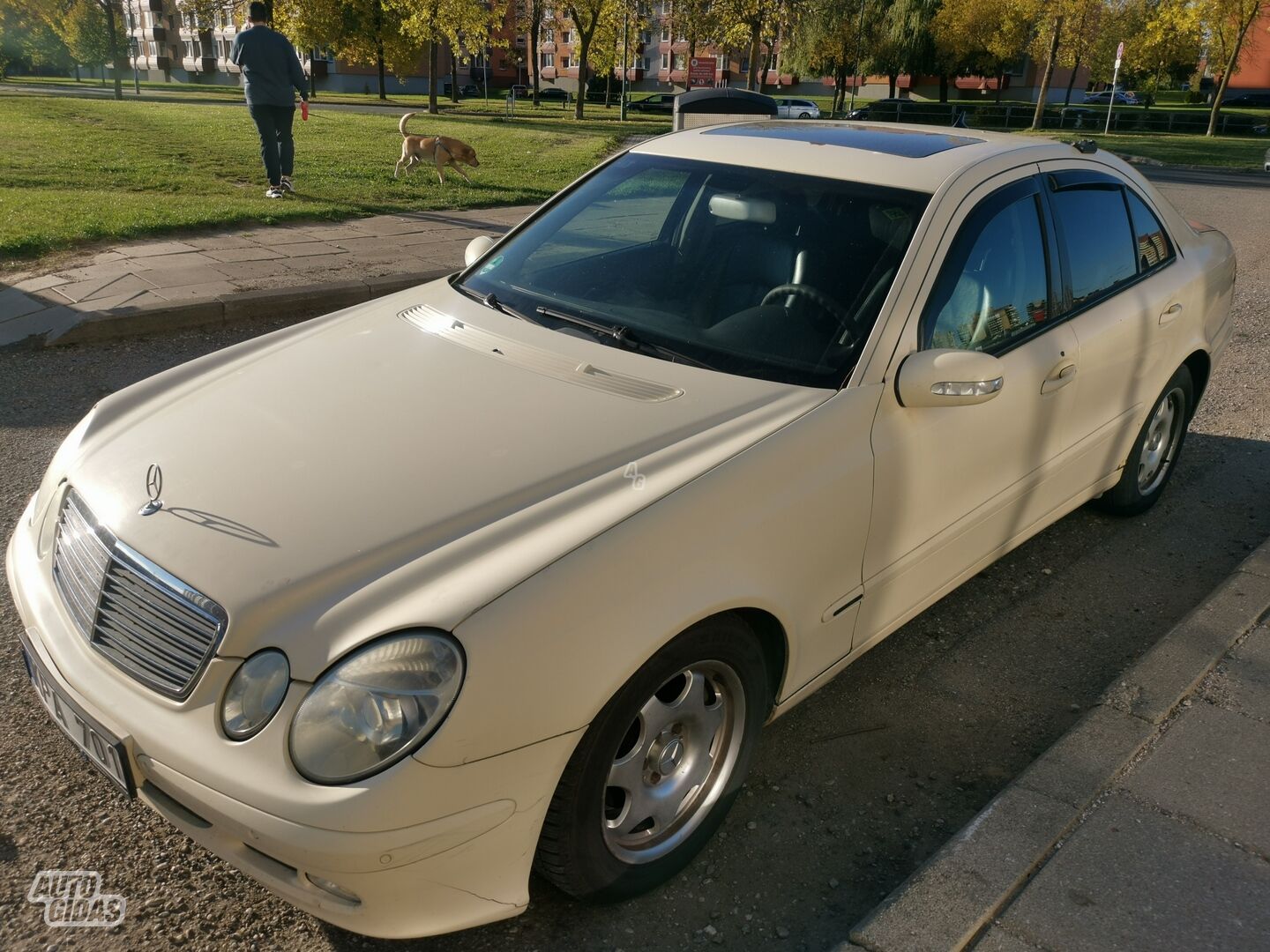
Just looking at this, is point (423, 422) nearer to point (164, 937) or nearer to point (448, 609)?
point (448, 609)

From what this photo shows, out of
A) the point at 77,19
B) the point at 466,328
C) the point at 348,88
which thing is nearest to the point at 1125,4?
the point at 348,88

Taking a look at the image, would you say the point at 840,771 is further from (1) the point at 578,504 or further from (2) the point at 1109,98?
(2) the point at 1109,98

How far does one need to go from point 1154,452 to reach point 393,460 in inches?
144

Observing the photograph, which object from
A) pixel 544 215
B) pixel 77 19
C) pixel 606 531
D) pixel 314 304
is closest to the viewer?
pixel 606 531

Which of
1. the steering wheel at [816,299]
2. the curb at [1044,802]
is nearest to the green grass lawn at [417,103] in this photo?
the steering wheel at [816,299]

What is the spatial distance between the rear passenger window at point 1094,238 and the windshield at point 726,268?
2.91 feet

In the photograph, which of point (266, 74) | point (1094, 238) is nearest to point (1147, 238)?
point (1094, 238)

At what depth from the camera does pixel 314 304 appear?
739 cm

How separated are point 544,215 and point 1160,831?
2.80 metres

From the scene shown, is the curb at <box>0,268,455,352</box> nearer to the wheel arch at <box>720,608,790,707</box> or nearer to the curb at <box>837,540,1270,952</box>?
the wheel arch at <box>720,608,790,707</box>

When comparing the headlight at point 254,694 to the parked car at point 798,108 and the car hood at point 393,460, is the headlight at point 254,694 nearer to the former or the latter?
the car hood at point 393,460

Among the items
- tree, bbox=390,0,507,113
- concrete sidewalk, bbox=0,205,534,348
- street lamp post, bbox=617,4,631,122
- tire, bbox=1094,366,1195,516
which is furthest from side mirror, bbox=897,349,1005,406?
street lamp post, bbox=617,4,631,122

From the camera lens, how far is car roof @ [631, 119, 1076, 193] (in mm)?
3170

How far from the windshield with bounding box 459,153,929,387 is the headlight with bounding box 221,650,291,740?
55.6 inches
